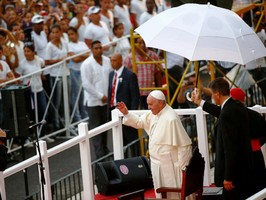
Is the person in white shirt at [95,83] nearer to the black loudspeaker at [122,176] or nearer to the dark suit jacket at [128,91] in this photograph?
the dark suit jacket at [128,91]

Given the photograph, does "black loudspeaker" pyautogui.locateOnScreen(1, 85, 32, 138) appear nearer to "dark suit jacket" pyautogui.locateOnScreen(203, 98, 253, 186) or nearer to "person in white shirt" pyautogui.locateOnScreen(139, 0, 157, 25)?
"dark suit jacket" pyautogui.locateOnScreen(203, 98, 253, 186)

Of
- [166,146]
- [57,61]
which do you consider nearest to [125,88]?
[57,61]

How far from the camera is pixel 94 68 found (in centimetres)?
1689

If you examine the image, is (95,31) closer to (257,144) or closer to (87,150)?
(87,150)

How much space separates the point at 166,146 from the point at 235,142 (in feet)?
4.06

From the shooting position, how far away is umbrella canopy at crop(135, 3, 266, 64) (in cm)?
1141

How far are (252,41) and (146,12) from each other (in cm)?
1076

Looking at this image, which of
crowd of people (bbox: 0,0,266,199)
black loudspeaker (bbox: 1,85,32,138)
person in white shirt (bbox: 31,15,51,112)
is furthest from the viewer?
person in white shirt (bbox: 31,15,51,112)

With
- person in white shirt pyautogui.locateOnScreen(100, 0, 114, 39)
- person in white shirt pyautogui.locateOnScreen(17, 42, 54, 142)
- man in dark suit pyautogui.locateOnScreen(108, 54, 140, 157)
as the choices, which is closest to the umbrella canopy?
man in dark suit pyautogui.locateOnScreen(108, 54, 140, 157)

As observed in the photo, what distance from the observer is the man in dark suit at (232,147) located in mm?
11031

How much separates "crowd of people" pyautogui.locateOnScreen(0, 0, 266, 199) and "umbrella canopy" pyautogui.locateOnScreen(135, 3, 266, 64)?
1.41 ft

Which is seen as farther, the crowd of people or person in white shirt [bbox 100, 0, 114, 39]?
person in white shirt [bbox 100, 0, 114, 39]

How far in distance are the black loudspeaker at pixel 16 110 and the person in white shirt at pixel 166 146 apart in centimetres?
298

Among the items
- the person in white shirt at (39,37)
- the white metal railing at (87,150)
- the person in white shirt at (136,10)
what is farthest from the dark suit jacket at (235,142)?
the person in white shirt at (136,10)
